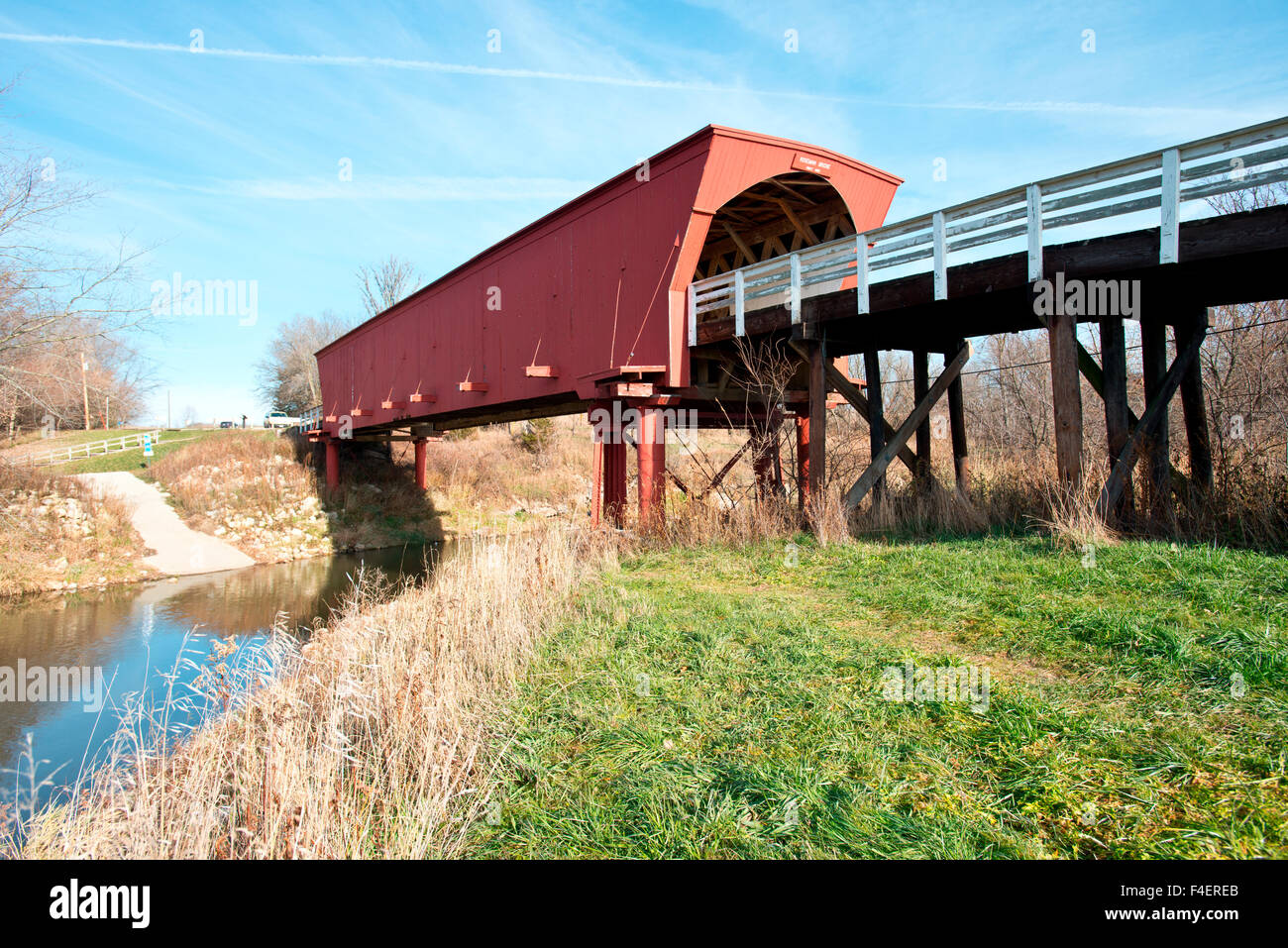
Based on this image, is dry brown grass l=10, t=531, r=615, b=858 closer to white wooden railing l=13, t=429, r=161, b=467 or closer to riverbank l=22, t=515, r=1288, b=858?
riverbank l=22, t=515, r=1288, b=858

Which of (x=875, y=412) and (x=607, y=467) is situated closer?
(x=875, y=412)

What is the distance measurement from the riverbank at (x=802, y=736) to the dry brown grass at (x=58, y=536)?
52.6 feet

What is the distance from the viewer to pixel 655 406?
38.5 feet

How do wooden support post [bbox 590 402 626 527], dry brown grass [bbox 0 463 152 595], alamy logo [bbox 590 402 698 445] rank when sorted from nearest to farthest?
alamy logo [bbox 590 402 698 445]
wooden support post [bbox 590 402 626 527]
dry brown grass [bbox 0 463 152 595]

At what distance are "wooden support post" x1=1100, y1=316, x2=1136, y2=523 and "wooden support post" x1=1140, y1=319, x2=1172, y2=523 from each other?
24 cm

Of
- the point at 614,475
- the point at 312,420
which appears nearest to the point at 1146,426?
the point at 614,475

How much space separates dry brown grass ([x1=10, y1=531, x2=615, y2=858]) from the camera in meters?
3.48

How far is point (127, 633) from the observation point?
13.3 m

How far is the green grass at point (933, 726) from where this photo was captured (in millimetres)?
2836

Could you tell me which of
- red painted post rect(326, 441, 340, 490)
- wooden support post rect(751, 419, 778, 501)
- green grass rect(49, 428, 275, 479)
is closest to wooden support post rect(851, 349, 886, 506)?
wooden support post rect(751, 419, 778, 501)

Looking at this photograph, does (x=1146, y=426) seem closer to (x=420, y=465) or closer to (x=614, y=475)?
(x=614, y=475)
